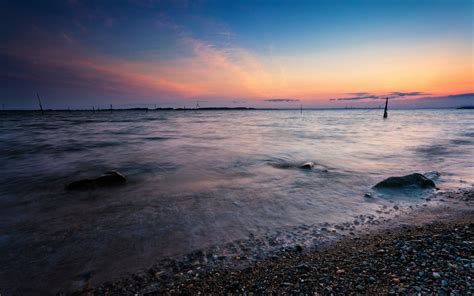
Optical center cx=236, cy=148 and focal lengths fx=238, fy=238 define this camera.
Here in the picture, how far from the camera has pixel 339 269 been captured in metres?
3.40

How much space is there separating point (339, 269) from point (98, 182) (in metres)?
8.12

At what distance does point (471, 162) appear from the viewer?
11.6 metres

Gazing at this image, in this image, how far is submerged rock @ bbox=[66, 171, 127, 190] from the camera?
822cm

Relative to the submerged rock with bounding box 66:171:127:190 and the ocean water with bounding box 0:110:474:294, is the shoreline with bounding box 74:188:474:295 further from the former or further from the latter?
the submerged rock with bounding box 66:171:127:190

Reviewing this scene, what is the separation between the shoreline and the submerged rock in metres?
5.69

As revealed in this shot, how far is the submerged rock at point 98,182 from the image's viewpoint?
8.22m

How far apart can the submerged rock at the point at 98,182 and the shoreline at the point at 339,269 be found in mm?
5692

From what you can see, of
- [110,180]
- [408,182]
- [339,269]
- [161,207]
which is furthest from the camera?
[110,180]

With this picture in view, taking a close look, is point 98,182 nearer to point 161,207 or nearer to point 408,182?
point 161,207

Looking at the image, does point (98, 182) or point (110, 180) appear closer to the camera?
point (98, 182)

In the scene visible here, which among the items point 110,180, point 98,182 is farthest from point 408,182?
point 98,182

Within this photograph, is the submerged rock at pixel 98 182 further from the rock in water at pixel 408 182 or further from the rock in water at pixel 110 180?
the rock in water at pixel 408 182

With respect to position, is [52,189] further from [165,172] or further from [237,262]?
[237,262]

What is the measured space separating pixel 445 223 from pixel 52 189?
Answer: 11303mm
